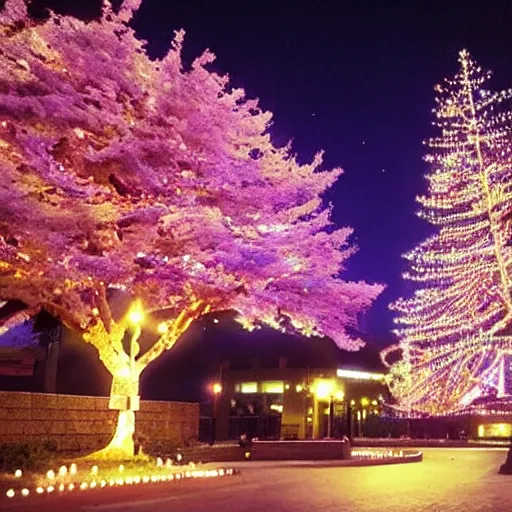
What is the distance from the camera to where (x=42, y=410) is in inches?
712

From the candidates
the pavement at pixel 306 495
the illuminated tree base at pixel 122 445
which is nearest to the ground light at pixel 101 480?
the pavement at pixel 306 495

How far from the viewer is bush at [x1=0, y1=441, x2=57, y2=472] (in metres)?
14.8

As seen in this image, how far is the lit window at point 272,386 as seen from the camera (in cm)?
4347

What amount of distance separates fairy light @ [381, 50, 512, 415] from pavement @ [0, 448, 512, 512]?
16.5m

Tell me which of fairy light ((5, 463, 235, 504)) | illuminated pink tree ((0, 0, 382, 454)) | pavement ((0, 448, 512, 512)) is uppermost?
illuminated pink tree ((0, 0, 382, 454))

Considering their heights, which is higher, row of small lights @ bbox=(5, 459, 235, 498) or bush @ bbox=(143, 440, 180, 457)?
bush @ bbox=(143, 440, 180, 457)

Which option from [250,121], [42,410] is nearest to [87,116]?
[250,121]

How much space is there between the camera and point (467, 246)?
33625mm

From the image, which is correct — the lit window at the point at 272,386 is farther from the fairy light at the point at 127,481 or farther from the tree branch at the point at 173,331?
the fairy light at the point at 127,481

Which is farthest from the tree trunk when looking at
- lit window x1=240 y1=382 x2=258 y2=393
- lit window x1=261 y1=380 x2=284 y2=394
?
lit window x1=240 y1=382 x2=258 y2=393

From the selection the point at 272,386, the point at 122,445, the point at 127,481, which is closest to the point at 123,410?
the point at 122,445

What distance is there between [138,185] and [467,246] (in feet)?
71.2

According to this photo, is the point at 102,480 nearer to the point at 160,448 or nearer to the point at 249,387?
the point at 160,448

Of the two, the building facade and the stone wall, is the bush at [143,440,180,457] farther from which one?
the building facade
